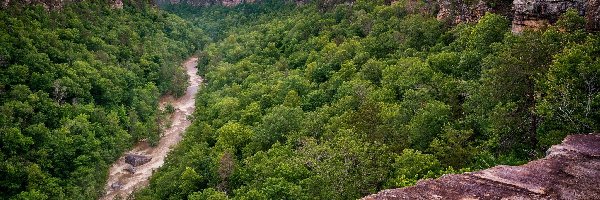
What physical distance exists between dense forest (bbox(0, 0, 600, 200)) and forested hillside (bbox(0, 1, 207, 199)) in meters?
0.22

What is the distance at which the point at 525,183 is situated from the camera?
17953 mm

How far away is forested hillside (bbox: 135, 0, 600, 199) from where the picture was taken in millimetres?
31172

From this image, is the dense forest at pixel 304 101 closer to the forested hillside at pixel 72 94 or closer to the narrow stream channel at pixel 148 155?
the forested hillside at pixel 72 94

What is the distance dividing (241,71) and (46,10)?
111 feet

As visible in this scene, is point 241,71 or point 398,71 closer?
point 398,71

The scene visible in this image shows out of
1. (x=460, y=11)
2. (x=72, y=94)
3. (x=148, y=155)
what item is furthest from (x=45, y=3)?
(x=460, y=11)

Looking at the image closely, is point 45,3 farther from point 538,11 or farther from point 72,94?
point 538,11

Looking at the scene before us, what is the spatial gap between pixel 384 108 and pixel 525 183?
2792 centimetres

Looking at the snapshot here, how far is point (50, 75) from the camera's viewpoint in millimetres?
67750

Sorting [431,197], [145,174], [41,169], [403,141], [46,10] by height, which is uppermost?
[46,10]

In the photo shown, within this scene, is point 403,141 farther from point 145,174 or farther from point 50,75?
point 50,75

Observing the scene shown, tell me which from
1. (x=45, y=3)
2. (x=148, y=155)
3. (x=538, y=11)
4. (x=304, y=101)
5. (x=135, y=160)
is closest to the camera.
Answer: (x=538, y=11)

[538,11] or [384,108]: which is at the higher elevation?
[538,11]

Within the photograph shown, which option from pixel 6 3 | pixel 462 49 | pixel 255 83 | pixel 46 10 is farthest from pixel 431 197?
pixel 46 10
